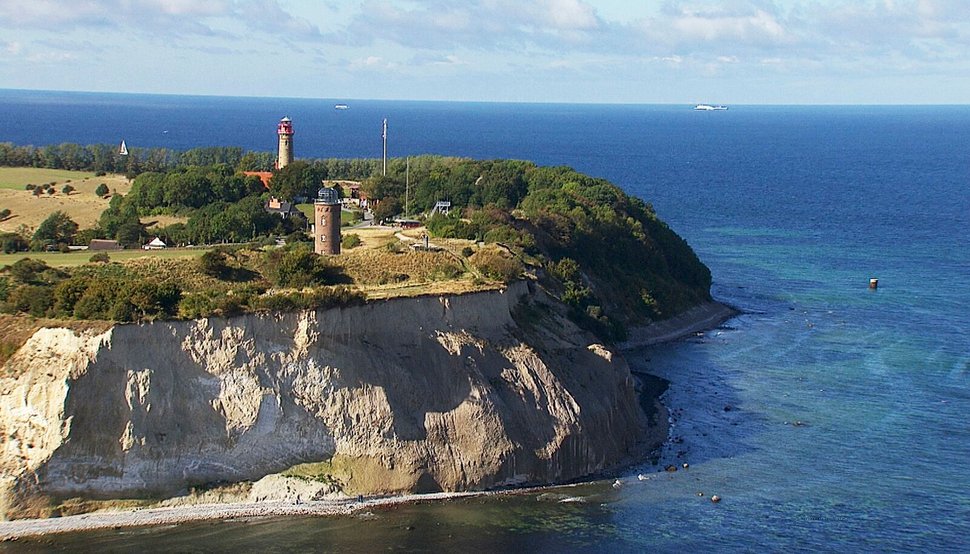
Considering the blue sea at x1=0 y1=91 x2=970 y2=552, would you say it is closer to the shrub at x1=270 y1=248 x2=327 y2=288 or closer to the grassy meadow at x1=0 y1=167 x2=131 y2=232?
the shrub at x1=270 y1=248 x2=327 y2=288

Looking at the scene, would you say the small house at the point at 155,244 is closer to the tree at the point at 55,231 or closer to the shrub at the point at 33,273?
the tree at the point at 55,231

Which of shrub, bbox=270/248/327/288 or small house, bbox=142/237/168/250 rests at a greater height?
shrub, bbox=270/248/327/288

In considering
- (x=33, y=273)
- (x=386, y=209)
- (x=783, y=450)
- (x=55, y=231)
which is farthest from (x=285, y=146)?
(x=783, y=450)

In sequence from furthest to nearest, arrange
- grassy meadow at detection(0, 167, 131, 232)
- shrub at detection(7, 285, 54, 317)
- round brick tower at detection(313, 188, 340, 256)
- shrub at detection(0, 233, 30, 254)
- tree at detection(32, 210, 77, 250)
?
grassy meadow at detection(0, 167, 131, 232), tree at detection(32, 210, 77, 250), shrub at detection(0, 233, 30, 254), round brick tower at detection(313, 188, 340, 256), shrub at detection(7, 285, 54, 317)

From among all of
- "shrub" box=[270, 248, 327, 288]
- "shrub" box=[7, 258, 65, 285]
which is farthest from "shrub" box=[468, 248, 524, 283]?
"shrub" box=[7, 258, 65, 285]

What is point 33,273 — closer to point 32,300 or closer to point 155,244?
point 32,300

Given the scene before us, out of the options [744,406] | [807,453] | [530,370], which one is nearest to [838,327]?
[744,406]
